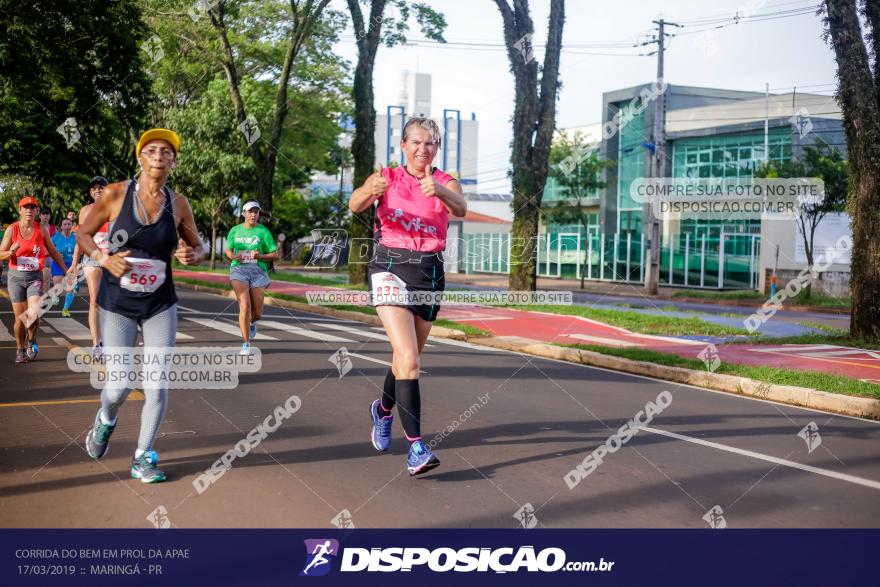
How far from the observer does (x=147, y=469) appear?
4.88 metres

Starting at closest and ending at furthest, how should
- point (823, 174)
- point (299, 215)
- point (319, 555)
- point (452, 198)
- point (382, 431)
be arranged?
point (319, 555), point (452, 198), point (382, 431), point (823, 174), point (299, 215)

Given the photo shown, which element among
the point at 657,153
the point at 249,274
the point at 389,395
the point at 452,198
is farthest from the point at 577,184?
the point at 452,198

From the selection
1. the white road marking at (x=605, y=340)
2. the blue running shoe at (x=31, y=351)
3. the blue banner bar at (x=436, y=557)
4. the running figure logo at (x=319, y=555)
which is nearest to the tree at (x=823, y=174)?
the white road marking at (x=605, y=340)

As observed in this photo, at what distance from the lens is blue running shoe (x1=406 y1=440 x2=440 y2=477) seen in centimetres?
506

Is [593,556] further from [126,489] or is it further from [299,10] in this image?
[299,10]

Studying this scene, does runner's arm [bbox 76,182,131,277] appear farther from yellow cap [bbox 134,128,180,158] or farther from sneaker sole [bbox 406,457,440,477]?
sneaker sole [bbox 406,457,440,477]

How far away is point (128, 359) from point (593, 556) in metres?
2.72

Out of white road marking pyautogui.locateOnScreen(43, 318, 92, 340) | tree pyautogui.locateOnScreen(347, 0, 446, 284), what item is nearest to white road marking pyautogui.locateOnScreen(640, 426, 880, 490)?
white road marking pyautogui.locateOnScreen(43, 318, 92, 340)

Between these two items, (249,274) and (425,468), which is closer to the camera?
(425,468)

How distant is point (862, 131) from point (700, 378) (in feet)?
18.6

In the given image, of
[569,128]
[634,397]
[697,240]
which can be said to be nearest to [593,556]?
[634,397]

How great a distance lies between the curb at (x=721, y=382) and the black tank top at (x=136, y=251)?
21.3 feet

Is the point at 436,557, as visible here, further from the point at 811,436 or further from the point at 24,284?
the point at 24,284

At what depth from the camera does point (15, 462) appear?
532 cm
